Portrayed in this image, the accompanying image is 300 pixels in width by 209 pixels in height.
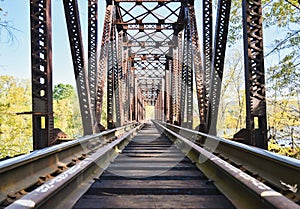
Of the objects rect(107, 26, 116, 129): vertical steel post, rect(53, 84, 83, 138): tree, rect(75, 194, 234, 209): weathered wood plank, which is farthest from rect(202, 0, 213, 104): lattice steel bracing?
rect(53, 84, 83, 138): tree

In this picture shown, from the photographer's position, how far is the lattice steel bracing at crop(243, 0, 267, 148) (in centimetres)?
473

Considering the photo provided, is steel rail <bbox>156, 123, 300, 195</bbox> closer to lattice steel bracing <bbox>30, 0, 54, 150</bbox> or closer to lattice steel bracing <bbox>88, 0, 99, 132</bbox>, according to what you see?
lattice steel bracing <bbox>30, 0, 54, 150</bbox>

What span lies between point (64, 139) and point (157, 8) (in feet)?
48.5

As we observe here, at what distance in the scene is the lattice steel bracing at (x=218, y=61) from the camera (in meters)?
6.49

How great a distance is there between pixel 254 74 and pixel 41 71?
3.24 metres

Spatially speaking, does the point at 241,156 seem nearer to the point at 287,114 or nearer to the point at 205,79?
the point at 205,79

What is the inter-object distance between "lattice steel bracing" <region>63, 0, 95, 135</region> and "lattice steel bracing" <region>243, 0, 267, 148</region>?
11.0ft

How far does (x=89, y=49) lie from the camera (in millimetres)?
8570

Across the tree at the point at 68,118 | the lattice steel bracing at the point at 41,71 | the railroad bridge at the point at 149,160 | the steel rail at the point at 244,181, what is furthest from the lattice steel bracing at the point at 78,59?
the tree at the point at 68,118

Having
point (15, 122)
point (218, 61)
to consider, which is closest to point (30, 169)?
point (218, 61)

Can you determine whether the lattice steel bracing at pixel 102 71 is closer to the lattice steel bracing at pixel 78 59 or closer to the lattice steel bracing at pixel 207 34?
the lattice steel bracing at pixel 78 59

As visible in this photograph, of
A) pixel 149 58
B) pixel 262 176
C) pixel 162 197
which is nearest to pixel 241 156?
pixel 262 176

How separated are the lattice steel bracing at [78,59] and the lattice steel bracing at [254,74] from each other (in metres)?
3.35

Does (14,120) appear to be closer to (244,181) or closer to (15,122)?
(15,122)
